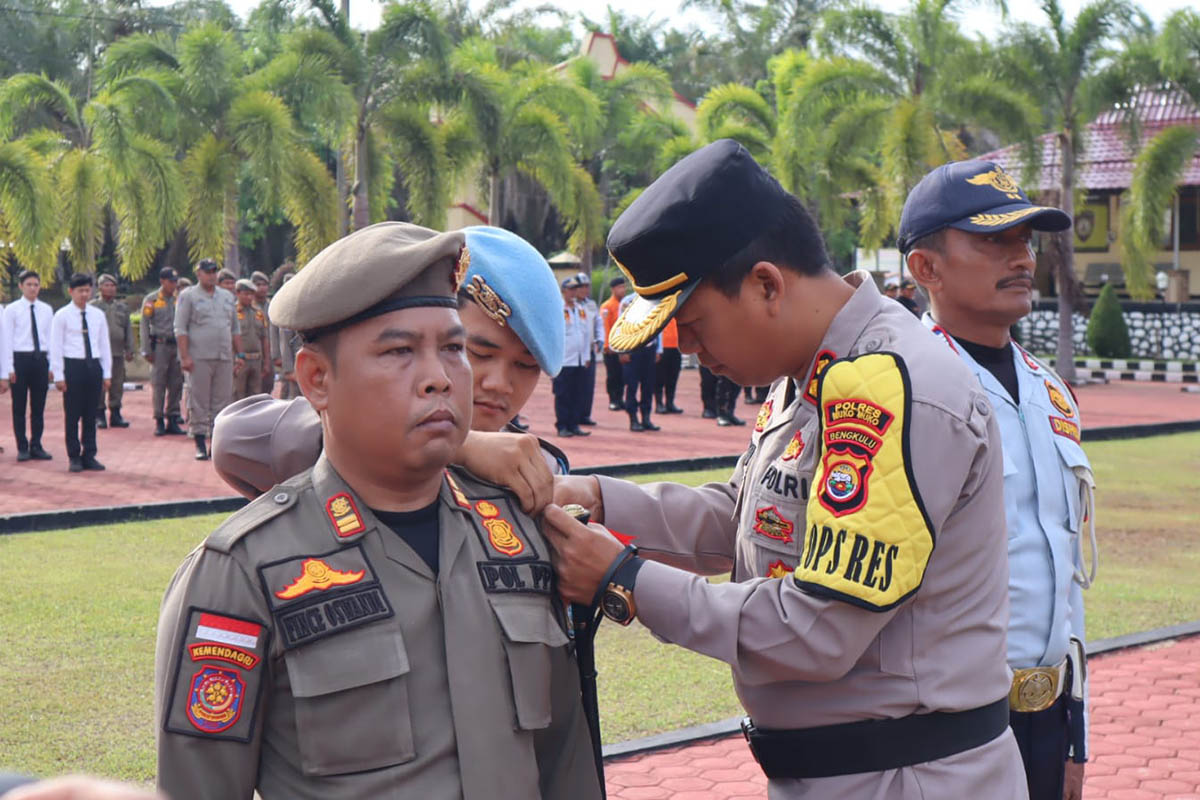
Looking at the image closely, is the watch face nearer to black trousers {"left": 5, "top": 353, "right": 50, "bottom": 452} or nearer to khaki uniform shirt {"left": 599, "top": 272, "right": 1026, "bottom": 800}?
khaki uniform shirt {"left": 599, "top": 272, "right": 1026, "bottom": 800}

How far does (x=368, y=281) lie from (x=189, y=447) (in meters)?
13.4

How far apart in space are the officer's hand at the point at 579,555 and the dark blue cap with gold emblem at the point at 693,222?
0.30 m

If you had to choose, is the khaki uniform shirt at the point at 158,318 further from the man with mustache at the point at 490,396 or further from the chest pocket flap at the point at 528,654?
the chest pocket flap at the point at 528,654

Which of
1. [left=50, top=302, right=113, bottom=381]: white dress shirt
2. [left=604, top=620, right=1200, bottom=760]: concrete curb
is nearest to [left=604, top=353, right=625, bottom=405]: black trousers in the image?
[left=50, top=302, right=113, bottom=381]: white dress shirt

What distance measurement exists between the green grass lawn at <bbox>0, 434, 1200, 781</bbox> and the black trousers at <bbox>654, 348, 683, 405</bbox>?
825 cm

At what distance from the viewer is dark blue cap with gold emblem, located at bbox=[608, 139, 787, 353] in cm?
221

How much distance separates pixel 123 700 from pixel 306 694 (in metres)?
4.13

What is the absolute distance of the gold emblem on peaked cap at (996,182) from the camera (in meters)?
3.26

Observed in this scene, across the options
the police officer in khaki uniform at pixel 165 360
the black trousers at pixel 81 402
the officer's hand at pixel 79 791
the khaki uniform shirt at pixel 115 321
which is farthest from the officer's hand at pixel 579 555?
the khaki uniform shirt at pixel 115 321

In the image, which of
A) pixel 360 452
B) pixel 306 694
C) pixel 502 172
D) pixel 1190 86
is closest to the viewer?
pixel 306 694

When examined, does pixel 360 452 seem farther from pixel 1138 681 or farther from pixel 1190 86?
pixel 1190 86

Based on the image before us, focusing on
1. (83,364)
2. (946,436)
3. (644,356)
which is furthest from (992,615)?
(644,356)

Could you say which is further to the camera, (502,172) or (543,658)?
(502,172)

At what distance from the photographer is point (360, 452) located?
1.99 meters
